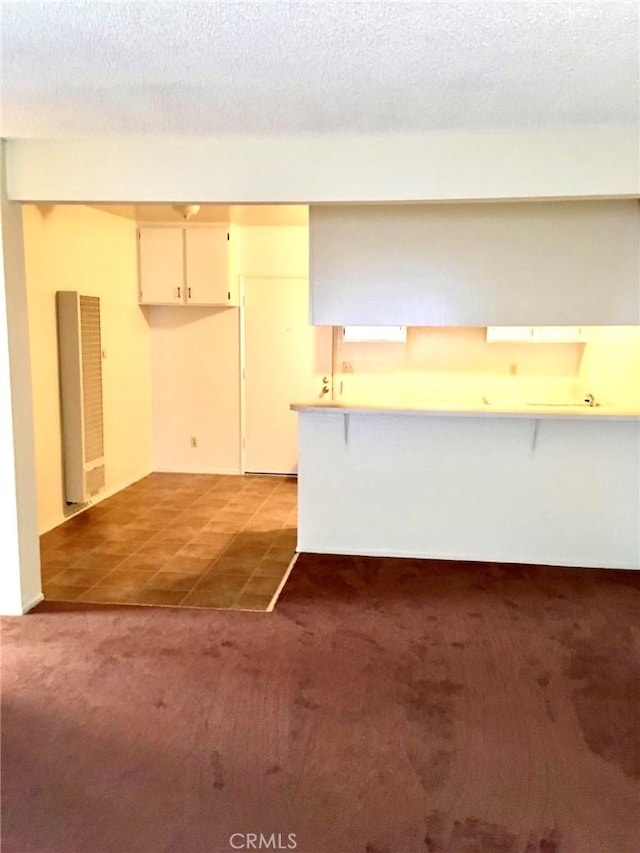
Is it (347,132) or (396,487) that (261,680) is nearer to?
(396,487)

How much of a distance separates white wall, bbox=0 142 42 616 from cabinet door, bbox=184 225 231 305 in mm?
2967

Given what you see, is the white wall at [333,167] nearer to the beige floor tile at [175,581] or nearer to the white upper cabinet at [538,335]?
the beige floor tile at [175,581]

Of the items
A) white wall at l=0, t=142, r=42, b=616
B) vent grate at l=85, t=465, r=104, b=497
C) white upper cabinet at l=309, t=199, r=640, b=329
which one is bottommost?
vent grate at l=85, t=465, r=104, b=497

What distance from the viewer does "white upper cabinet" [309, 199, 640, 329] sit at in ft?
12.6

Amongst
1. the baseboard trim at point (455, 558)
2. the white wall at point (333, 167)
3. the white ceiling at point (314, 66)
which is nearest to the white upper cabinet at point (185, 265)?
the baseboard trim at point (455, 558)

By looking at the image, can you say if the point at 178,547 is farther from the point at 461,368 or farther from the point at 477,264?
the point at 461,368

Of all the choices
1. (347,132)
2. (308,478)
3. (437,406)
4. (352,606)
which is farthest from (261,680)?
(347,132)

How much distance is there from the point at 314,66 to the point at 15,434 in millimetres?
2300

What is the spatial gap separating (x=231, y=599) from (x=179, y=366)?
351cm

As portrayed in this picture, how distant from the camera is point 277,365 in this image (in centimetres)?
652

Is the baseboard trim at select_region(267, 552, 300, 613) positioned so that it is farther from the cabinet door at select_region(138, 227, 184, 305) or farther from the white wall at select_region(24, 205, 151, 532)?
the cabinet door at select_region(138, 227, 184, 305)

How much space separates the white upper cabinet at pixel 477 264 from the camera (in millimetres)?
3850

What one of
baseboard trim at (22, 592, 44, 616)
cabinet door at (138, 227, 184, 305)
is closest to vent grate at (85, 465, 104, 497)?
baseboard trim at (22, 592, 44, 616)

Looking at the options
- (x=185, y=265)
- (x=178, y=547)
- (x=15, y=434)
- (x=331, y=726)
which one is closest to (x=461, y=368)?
(x=185, y=265)
